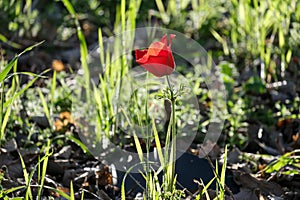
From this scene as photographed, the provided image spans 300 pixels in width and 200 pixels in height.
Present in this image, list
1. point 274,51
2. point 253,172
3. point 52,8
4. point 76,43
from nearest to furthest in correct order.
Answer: point 253,172 < point 274,51 < point 76,43 < point 52,8

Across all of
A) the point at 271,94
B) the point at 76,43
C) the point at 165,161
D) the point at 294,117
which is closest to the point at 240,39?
the point at 271,94

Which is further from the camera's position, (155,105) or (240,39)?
(240,39)

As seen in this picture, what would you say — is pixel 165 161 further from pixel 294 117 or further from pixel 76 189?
pixel 294 117

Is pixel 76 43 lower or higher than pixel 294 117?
higher

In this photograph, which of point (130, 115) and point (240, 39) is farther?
point (240, 39)

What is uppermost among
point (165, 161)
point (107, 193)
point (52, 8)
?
point (52, 8)

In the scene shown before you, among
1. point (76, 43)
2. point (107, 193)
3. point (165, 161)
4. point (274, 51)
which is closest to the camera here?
point (165, 161)

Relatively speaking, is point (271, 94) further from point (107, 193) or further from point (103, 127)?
point (107, 193)

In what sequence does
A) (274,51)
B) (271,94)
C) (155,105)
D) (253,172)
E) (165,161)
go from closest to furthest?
(165,161) → (253,172) → (155,105) → (271,94) → (274,51)

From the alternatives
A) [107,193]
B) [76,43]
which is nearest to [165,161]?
[107,193]
